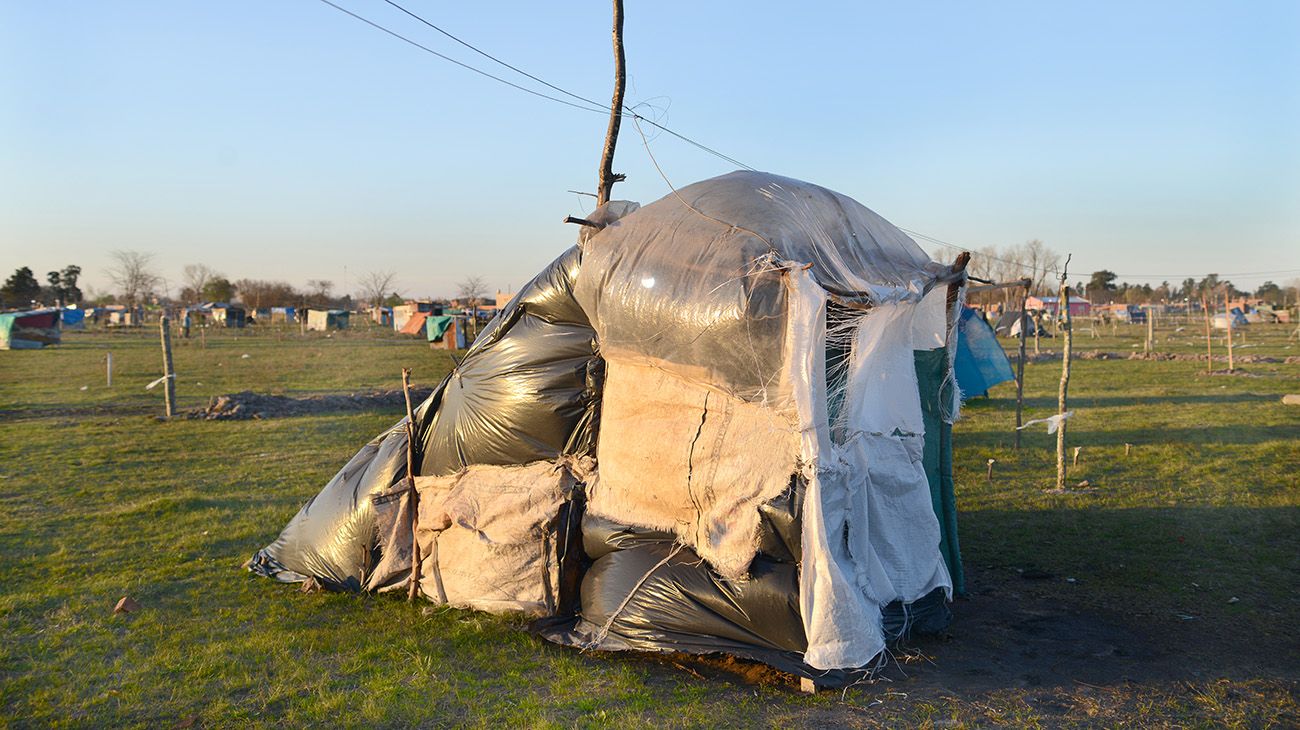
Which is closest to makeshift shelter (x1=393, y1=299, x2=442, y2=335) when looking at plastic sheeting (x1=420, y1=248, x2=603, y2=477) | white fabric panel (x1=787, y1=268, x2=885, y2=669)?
plastic sheeting (x1=420, y1=248, x2=603, y2=477)

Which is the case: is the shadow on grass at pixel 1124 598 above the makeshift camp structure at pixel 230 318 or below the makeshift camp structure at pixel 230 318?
below

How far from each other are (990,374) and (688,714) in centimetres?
1243

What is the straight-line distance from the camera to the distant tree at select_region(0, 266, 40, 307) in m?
57.3

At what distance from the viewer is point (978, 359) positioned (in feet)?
49.7

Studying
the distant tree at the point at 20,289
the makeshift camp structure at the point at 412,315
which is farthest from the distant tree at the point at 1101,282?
the distant tree at the point at 20,289

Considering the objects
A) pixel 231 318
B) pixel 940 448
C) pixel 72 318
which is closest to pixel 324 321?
pixel 231 318

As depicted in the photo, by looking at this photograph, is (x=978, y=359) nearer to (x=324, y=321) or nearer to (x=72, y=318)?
(x=324, y=321)

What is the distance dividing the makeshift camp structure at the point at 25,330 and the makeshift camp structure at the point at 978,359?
34.6 metres

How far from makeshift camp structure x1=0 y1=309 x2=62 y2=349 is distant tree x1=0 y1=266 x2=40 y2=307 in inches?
1118

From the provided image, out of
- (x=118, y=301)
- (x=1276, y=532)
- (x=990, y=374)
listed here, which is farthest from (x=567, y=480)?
(x=118, y=301)

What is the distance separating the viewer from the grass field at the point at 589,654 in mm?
4547

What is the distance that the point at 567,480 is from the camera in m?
5.73

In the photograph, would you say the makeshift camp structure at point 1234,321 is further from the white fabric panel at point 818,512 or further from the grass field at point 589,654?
the white fabric panel at point 818,512

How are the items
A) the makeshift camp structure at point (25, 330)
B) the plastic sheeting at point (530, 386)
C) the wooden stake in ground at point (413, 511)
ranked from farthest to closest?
1. the makeshift camp structure at point (25, 330)
2. the wooden stake in ground at point (413, 511)
3. the plastic sheeting at point (530, 386)
